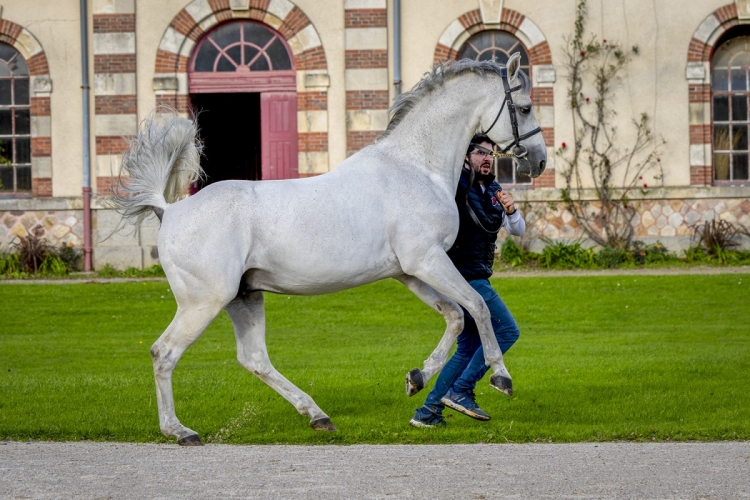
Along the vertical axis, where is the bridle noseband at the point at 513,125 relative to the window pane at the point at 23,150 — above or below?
below

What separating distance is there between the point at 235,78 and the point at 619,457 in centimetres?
1416

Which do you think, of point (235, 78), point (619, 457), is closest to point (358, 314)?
point (235, 78)


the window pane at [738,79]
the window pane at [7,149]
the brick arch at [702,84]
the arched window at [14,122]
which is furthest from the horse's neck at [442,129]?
the arched window at [14,122]

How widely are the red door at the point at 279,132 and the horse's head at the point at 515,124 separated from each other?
39.7ft

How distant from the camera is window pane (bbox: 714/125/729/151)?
19.7 metres

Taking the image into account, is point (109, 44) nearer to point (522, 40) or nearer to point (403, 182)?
point (522, 40)

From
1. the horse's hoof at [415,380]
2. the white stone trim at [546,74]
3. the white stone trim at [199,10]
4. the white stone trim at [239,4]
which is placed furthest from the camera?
the white stone trim at [199,10]

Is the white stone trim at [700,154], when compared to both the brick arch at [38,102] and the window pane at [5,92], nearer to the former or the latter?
the brick arch at [38,102]

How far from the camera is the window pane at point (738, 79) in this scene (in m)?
19.5

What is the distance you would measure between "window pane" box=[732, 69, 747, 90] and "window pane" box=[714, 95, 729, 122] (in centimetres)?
26

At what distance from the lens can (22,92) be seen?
20.1 m

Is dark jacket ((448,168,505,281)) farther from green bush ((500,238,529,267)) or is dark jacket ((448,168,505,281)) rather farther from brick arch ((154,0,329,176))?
brick arch ((154,0,329,176))

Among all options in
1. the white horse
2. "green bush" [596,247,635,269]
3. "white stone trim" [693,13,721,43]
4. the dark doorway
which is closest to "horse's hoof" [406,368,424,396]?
the white horse

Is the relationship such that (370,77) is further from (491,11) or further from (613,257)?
(613,257)
